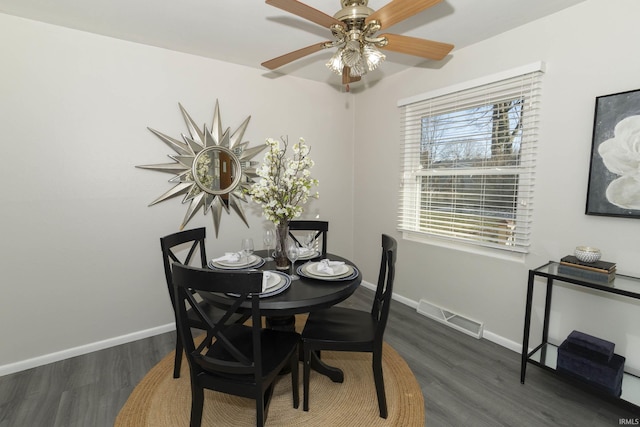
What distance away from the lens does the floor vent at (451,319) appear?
2.69 metres

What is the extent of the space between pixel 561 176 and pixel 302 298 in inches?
78.8

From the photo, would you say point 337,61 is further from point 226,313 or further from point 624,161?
point 624,161

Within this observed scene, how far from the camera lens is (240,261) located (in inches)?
86.8

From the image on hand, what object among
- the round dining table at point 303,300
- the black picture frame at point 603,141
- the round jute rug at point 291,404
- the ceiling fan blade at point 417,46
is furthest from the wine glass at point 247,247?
the black picture frame at point 603,141

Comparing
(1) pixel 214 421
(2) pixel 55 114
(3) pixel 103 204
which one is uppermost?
(2) pixel 55 114

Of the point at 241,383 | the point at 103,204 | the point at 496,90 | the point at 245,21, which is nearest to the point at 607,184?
the point at 496,90

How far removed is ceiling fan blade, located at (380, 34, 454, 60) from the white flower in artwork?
1.16m

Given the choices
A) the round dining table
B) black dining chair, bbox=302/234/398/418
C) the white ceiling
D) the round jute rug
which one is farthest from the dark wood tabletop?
the white ceiling

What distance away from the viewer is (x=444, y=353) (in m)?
2.46

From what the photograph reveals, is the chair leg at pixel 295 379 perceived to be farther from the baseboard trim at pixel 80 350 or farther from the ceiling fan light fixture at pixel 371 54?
the ceiling fan light fixture at pixel 371 54

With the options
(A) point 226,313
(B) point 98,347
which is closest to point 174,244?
(A) point 226,313

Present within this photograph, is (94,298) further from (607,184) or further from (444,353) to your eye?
(607,184)

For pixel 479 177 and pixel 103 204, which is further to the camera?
pixel 479 177

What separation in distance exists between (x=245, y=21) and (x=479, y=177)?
7.41ft
